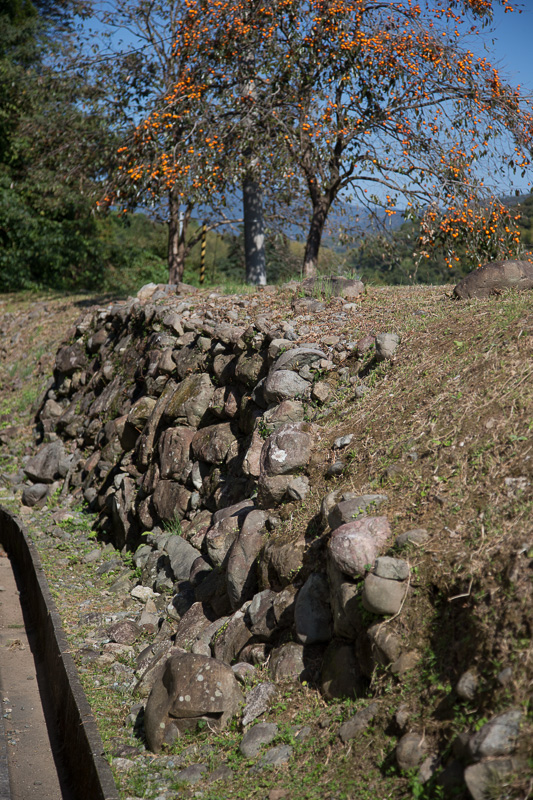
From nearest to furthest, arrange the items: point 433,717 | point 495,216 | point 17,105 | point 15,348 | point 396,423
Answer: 1. point 433,717
2. point 396,423
3. point 495,216
4. point 15,348
5. point 17,105

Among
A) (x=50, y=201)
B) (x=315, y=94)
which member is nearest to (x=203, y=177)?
(x=315, y=94)

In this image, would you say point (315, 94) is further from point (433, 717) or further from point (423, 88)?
point (433, 717)

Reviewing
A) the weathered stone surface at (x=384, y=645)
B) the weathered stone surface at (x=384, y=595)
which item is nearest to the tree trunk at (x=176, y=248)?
the weathered stone surface at (x=384, y=595)

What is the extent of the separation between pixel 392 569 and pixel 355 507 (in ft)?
2.07

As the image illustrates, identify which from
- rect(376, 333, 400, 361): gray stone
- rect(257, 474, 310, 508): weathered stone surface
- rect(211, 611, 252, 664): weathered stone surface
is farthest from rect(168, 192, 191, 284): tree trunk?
rect(211, 611, 252, 664): weathered stone surface

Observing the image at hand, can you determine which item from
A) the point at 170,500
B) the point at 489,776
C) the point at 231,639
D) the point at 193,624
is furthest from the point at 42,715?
the point at 489,776

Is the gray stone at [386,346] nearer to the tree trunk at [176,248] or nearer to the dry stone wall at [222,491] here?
the dry stone wall at [222,491]

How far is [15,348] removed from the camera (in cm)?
1398

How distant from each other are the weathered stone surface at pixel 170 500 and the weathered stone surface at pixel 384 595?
359 cm

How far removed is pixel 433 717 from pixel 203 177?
7837 mm

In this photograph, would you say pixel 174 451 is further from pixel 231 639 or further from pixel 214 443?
pixel 231 639

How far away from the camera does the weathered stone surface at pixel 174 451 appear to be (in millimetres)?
6879

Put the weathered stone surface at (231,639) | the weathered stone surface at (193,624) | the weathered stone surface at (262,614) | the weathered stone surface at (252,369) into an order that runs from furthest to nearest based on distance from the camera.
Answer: the weathered stone surface at (252,369) → the weathered stone surface at (193,624) → the weathered stone surface at (231,639) → the weathered stone surface at (262,614)

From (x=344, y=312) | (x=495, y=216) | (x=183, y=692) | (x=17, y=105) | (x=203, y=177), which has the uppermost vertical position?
(x=17, y=105)
